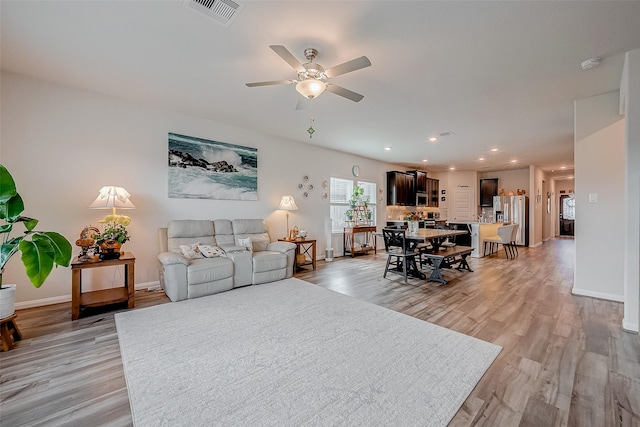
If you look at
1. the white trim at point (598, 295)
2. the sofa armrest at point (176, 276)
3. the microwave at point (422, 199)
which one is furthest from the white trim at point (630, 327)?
the microwave at point (422, 199)

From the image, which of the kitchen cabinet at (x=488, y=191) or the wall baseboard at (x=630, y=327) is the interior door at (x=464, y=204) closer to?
the kitchen cabinet at (x=488, y=191)

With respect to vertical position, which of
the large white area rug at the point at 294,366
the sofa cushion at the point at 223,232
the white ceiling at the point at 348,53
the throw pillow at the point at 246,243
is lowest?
the large white area rug at the point at 294,366

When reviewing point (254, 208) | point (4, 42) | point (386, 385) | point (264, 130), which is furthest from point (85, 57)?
point (386, 385)

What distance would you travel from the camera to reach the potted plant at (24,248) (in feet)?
6.70

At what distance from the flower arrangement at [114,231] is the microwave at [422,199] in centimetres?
828

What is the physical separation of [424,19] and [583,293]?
4.18 meters

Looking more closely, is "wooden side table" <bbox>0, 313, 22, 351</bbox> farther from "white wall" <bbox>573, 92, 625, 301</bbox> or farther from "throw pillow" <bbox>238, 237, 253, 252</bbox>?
"white wall" <bbox>573, 92, 625, 301</bbox>

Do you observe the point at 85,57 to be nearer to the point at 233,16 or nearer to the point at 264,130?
the point at 233,16

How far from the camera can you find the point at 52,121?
3.30 m

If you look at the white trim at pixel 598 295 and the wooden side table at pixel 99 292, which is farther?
the white trim at pixel 598 295

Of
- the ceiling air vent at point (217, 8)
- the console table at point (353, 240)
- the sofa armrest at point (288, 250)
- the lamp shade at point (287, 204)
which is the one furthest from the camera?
the console table at point (353, 240)

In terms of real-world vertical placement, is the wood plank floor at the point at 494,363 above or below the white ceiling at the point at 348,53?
below

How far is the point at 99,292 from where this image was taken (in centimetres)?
330

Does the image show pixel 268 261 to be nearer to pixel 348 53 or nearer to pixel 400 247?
pixel 400 247
